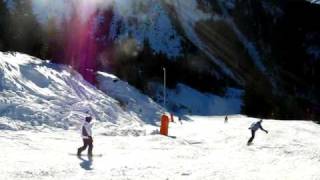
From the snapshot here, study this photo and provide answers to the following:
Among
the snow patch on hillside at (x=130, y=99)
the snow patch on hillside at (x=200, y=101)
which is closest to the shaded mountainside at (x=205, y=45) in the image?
the snow patch on hillside at (x=200, y=101)

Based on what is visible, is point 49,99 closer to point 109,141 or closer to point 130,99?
point 109,141

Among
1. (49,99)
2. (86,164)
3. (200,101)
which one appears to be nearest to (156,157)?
(86,164)

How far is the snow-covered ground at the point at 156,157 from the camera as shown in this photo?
15.4 m

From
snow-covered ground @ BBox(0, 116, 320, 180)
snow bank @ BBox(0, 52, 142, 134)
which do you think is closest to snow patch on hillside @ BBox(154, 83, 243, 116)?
snow bank @ BBox(0, 52, 142, 134)

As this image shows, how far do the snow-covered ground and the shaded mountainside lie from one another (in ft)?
119

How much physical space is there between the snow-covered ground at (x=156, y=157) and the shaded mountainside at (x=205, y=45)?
36.3 m

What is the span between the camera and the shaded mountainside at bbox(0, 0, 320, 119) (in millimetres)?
79312

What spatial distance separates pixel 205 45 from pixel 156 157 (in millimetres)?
81885

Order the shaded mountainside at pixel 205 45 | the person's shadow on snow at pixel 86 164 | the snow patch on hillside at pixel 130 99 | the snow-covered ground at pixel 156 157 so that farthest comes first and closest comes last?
the shaded mountainside at pixel 205 45 → the snow patch on hillside at pixel 130 99 → the person's shadow on snow at pixel 86 164 → the snow-covered ground at pixel 156 157

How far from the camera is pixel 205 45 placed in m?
99.6

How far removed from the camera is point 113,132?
2570 cm

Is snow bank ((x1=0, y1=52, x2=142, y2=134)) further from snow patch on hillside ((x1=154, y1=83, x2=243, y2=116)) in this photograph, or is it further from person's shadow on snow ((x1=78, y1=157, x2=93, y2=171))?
snow patch on hillside ((x1=154, y1=83, x2=243, y2=116))

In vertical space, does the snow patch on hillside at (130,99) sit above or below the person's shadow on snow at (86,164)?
above

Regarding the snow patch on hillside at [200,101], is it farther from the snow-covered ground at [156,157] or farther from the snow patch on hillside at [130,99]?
the snow-covered ground at [156,157]
